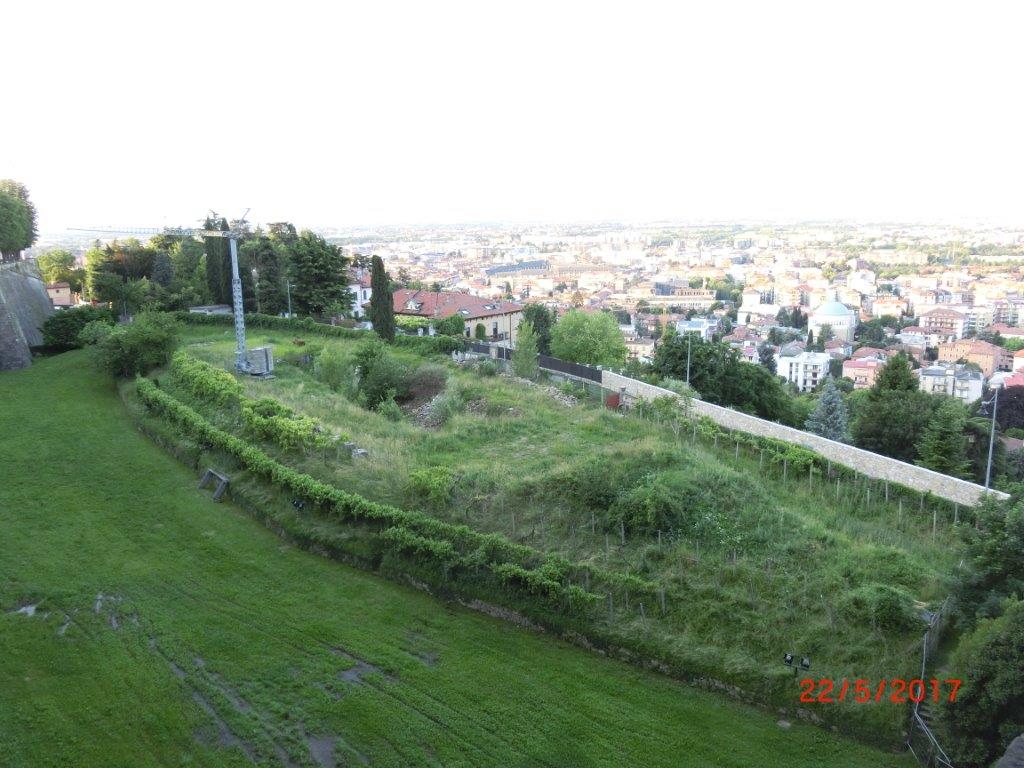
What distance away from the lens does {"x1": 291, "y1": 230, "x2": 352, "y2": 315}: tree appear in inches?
1506

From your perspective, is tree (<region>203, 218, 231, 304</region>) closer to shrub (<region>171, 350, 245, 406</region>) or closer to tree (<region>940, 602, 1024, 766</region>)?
shrub (<region>171, 350, 245, 406</region>)

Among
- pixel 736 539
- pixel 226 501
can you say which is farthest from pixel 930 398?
pixel 226 501

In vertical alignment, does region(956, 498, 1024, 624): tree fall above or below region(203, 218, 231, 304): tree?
below

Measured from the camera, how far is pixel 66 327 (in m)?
31.8

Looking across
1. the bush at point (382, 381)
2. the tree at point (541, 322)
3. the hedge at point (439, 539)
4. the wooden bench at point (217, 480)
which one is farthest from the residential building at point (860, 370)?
the hedge at point (439, 539)

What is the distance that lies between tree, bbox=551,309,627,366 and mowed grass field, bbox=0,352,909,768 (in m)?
22.6

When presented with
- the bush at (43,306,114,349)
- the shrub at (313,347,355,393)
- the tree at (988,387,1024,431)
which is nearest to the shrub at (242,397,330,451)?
the shrub at (313,347,355,393)

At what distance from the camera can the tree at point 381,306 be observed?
32094 millimetres

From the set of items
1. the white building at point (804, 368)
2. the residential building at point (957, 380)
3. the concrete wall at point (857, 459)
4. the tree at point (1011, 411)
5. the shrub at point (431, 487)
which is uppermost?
the shrub at point (431, 487)

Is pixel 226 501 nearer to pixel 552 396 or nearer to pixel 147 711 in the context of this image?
pixel 147 711

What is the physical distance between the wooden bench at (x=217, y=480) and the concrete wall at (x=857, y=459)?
12117 millimetres

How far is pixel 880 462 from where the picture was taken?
17.5m
